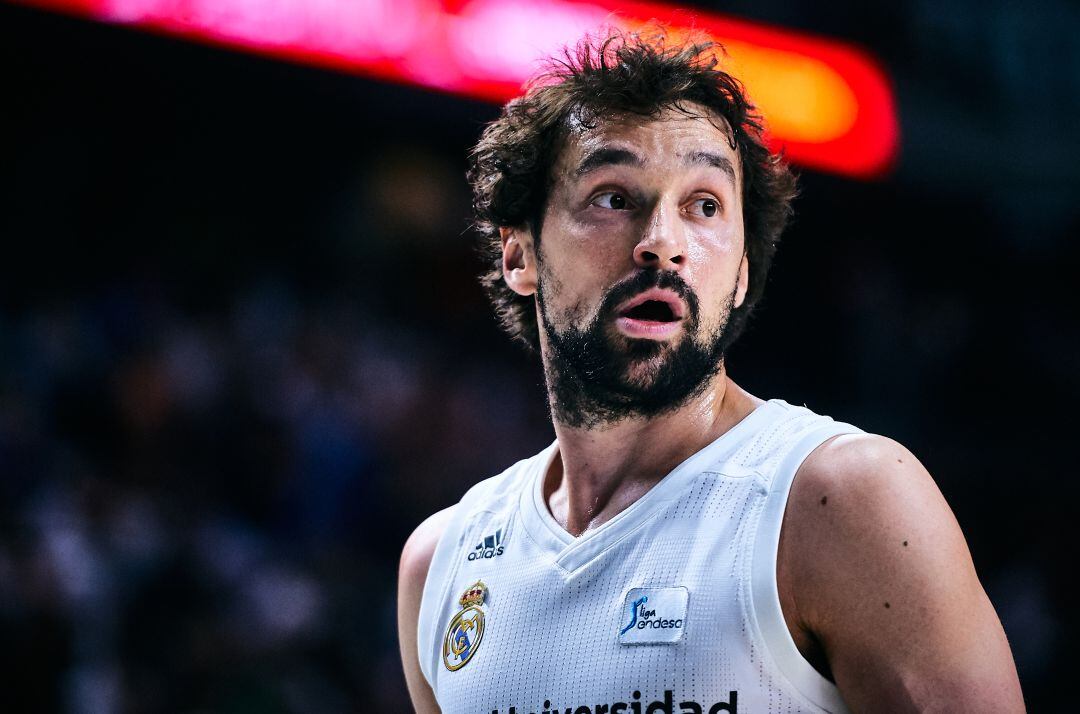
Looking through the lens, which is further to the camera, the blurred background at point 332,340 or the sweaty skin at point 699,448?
the blurred background at point 332,340

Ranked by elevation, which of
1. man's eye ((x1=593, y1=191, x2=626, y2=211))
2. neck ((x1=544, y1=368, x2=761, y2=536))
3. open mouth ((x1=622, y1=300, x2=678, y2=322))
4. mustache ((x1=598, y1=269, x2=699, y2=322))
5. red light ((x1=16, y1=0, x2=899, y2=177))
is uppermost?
red light ((x1=16, y1=0, x2=899, y2=177))

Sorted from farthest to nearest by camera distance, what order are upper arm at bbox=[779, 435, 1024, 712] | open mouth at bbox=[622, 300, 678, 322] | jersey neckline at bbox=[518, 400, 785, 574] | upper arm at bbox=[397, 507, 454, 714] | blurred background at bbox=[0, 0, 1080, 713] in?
blurred background at bbox=[0, 0, 1080, 713], upper arm at bbox=[397, 507, 454, 714], open mouth at bbox=[622, 300, 678, 322], jersey neckline at bbox=[518, 400, 785, 574], upper arm at bbox=[779, 435, 1024, 712]

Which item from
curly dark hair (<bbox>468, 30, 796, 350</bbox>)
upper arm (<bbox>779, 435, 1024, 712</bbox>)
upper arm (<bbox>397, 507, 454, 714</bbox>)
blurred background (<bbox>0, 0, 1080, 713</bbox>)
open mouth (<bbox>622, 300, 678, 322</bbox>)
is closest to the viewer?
upper arm (<bbox>779, 435, 1024, 712</bbox>)

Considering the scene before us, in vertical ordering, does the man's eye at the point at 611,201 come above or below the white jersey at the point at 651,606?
above

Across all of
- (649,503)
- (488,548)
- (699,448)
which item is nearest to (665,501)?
(649,503)

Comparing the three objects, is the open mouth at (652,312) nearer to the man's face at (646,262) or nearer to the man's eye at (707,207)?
the man's face at (646,262)

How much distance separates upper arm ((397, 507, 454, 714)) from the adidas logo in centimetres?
17

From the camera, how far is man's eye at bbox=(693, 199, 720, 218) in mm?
2490

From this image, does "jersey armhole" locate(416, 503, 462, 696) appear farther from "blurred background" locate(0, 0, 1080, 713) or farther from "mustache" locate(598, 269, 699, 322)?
"blurred background" locate(0, 0, 1080, 713)

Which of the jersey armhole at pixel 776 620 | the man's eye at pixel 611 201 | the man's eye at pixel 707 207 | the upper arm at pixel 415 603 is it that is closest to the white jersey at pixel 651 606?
the jersey armhole at pixel 776 620

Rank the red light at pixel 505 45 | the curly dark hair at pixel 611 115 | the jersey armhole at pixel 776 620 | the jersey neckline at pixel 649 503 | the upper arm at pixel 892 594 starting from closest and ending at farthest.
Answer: the upper arm at pixel 892 594, the jersey armhole at pixel 776 620, the jersey neckline at pixel 649 503, the curly dark hair at pixel 611 115, the red light at pixel 505 45

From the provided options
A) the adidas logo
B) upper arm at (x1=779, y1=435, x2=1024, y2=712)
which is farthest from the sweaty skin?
the adidas logo

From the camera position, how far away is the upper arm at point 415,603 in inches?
109

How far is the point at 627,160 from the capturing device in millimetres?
2477
